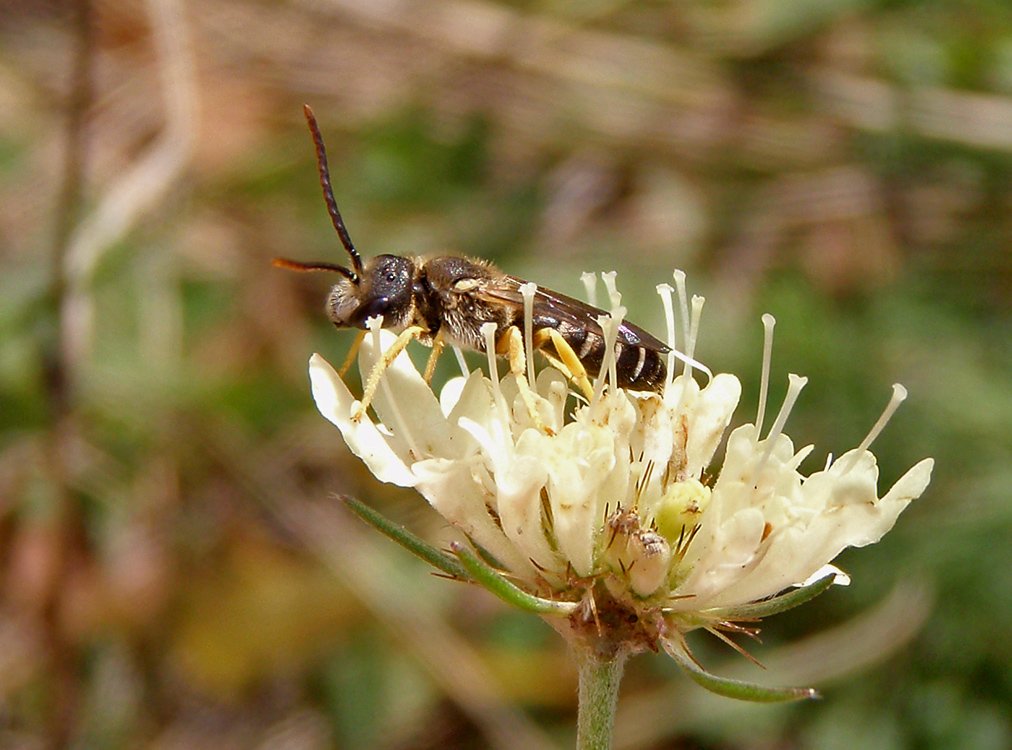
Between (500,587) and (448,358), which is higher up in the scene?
(500,587)

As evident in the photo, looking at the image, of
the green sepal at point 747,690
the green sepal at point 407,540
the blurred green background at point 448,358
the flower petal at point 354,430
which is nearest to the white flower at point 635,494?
the flower petal at point 354,430

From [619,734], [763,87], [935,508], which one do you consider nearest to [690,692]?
[619,734]

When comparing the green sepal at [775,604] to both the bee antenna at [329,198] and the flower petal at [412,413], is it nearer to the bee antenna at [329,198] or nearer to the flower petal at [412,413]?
the flower petal at [412,413]

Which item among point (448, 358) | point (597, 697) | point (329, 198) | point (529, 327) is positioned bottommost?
point (448, 358)

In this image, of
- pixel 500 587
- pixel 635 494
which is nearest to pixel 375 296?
pixel 635 494

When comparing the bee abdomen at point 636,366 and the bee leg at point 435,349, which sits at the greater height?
the bee abdomen at point 636,366

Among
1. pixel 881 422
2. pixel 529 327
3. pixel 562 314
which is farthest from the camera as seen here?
pixel 562 314

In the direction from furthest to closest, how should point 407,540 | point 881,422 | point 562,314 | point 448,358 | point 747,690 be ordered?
1. point 448,358
2. point 562,314
3. point 881,422
4. point 407,540
5. point 747,690

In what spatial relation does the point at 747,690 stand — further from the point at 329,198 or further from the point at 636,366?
the point at 329,198
